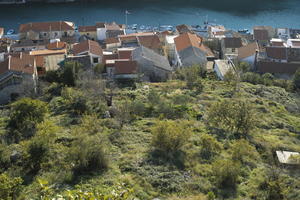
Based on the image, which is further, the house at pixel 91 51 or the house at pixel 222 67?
the house at pixel 91 51

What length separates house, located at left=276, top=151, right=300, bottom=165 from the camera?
1883 cm

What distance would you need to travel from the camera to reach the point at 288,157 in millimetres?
19453

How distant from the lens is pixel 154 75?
3906 centimetres

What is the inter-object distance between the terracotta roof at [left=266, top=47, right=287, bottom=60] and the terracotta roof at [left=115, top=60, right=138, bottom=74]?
20.7 meters

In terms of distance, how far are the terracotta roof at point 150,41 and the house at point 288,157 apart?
31.5m

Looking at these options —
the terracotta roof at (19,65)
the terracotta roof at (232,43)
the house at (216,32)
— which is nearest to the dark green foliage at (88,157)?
the terracotta roof at (19,65)

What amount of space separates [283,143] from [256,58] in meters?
25.9

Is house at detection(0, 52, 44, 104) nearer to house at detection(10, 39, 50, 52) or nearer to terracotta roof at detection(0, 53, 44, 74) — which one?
terracotta roof at detection(0, 53, 44, 74)

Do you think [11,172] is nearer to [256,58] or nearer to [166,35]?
[256,58]

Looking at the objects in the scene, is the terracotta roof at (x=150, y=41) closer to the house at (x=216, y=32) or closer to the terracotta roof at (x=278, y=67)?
the house at (x=216, y=32)

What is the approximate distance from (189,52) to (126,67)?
1226cm

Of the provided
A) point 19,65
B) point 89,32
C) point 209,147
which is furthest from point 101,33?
point 209,147

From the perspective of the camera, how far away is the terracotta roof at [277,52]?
4628cm

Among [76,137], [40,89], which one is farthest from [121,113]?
[40,89]
